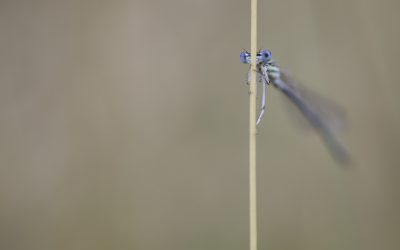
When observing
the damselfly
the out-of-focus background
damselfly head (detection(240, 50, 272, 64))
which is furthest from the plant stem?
the out-of-focus background

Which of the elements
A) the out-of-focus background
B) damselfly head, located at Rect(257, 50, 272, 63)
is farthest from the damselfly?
the out-of-focus background

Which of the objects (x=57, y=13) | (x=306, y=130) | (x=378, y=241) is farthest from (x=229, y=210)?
(x=57, y=13)

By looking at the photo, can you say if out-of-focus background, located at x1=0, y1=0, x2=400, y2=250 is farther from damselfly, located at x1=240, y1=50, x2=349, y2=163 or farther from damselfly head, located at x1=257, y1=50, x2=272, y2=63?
damselfly head, located at x1=257, y1=50, x2=272, y2=63

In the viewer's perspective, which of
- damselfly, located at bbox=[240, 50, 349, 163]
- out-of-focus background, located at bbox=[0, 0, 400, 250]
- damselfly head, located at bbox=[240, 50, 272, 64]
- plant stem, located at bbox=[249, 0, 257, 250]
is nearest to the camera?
plant stem, located at bbox=[249, 0, 257, 250]

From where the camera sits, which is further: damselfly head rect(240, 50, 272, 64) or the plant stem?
damselfly head rect(240, 50, 272, 64)

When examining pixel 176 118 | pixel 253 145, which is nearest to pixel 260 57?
pixel 253 145

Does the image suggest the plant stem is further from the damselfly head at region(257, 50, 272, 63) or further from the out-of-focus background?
the out-of-focus background

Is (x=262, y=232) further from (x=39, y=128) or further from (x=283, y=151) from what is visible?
(x=39, y=128)

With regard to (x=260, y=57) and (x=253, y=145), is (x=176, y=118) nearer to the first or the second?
(x=260, y=57)

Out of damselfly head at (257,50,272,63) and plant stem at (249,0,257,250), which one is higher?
damselfly head at (257,50,272,63)

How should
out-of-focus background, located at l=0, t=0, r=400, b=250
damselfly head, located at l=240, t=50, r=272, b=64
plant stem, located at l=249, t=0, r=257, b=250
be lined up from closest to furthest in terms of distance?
1. plant stem, located at l=249, t=0, r=257, b=250
2. damselfly head, located at l=240, t=50, r=272, b=64
3. out-of-focus background, located at l=0, t=0, r=400, b=250
